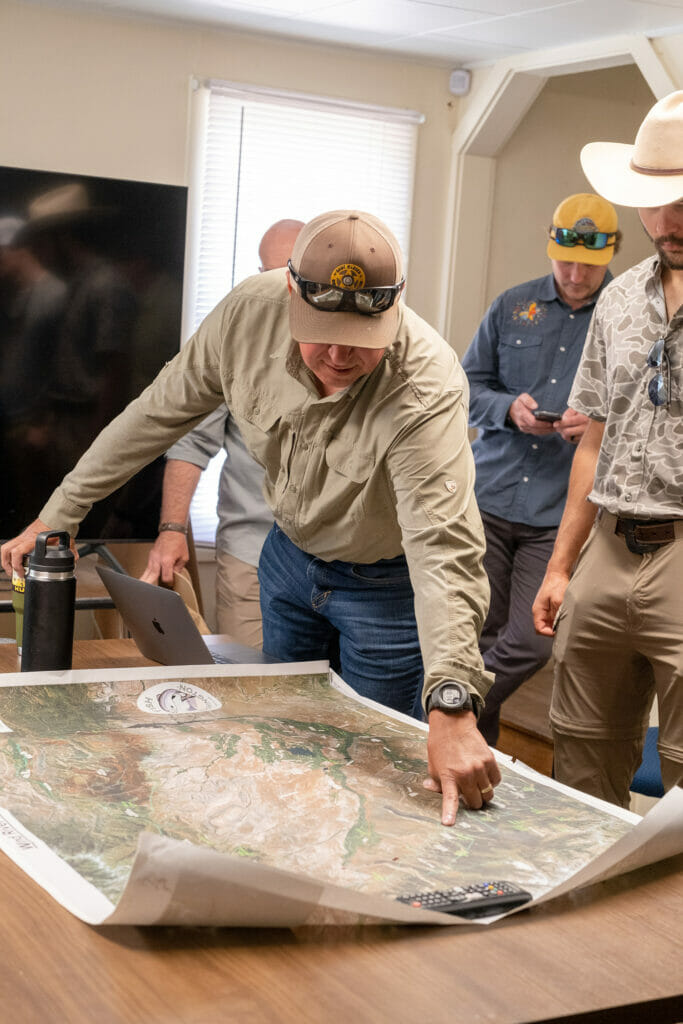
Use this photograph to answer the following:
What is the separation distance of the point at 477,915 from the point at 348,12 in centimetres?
345

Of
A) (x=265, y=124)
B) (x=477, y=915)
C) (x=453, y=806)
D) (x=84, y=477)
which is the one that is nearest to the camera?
(x=477, y=915)

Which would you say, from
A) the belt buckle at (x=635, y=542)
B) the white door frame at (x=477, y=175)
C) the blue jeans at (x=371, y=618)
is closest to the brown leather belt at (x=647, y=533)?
the belt buckle at (x=635, y=542)

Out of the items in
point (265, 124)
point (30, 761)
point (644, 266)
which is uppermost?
point (265, 124)

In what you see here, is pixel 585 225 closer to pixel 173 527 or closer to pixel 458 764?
pixel 173 527

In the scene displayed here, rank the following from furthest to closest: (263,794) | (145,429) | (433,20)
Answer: (433,20), (145,429), (263,794)

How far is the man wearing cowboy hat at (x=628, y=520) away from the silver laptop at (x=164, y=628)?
0.62 m

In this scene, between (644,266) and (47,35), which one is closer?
(644,266)

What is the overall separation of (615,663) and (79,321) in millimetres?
2256

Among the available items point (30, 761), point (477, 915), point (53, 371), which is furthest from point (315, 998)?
point (53, 371)

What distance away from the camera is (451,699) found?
5.03 feet

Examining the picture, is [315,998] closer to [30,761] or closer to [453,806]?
[453,806]

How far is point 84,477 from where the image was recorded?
2.15 meters

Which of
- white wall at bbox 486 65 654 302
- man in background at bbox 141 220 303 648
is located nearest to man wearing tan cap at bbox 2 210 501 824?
man in background at bbox 141 220 303 648

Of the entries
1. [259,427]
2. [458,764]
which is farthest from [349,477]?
[458,764]
